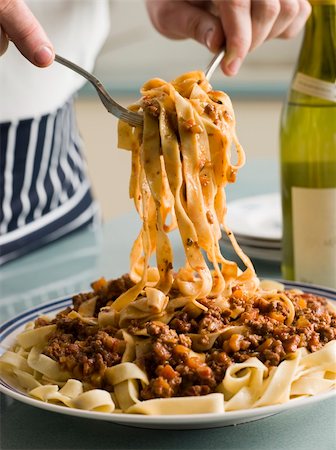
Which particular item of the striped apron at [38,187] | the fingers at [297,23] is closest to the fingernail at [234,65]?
the fingers at [297,23]

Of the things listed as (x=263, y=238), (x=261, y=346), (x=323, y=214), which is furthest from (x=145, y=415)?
(x=263, y=238)

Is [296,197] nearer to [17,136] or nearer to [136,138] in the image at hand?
[136,138]

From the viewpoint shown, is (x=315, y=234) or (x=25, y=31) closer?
(x=25, y=31)

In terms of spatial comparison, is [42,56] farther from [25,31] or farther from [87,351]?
[87,351]

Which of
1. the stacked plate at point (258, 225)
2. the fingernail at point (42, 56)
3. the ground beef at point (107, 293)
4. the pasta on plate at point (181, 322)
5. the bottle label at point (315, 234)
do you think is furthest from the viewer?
the stacked plate at point (258, 225)

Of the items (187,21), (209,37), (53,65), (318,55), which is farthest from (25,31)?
(53,65)

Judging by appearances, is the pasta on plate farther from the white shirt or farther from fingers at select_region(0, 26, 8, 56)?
the white shirt

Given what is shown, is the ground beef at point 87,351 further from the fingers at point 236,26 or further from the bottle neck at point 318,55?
the bottle neck at point 318,55
